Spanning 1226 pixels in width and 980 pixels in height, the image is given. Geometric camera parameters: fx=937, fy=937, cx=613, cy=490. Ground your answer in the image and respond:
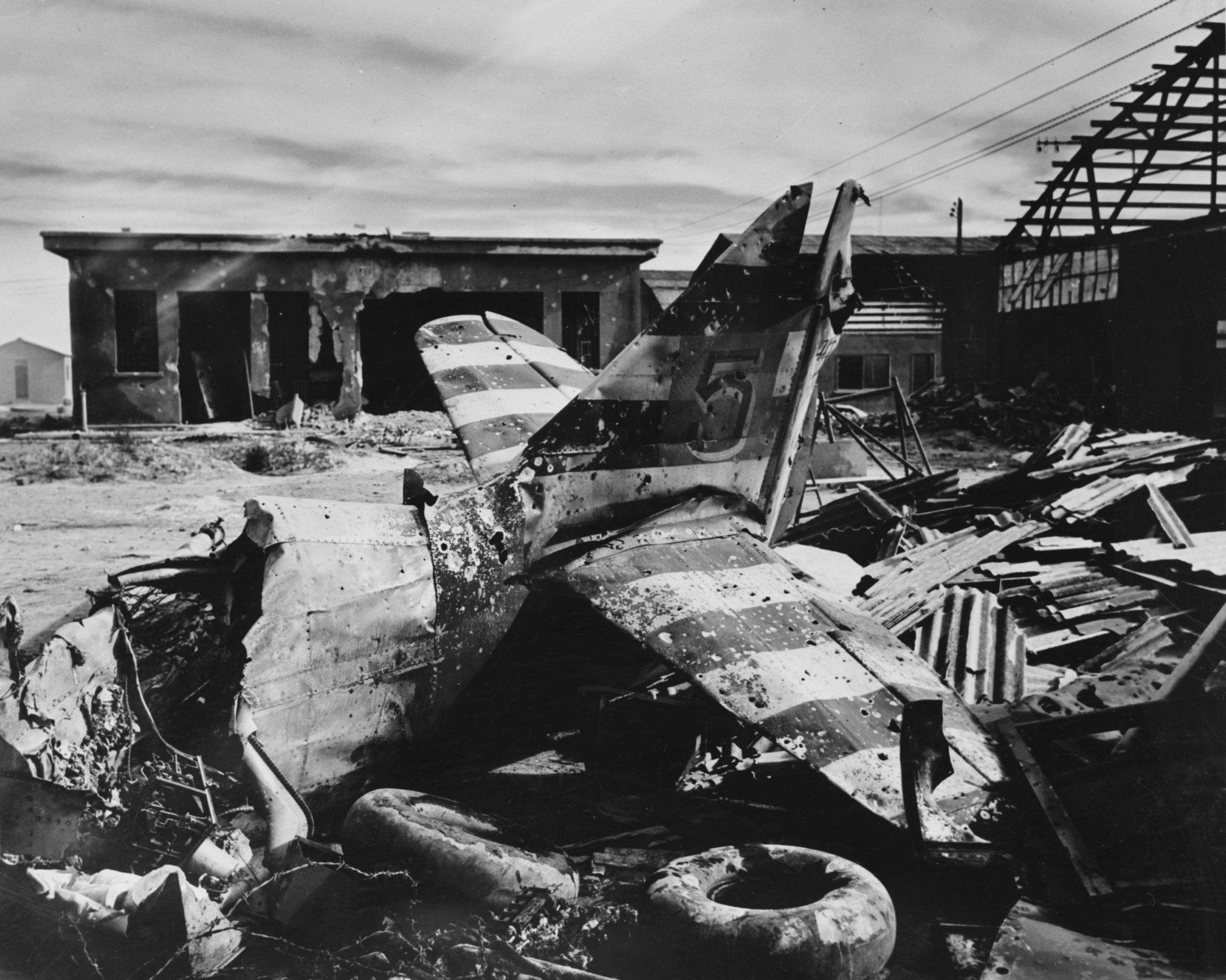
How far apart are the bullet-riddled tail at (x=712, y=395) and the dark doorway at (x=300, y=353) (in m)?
19.3

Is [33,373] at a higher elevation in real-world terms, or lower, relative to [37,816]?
higher

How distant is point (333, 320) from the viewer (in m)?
22.1

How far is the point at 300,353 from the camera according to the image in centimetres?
2366

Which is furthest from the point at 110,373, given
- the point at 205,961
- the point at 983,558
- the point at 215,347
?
the point at 205,961

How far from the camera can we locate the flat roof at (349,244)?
20.7 meters

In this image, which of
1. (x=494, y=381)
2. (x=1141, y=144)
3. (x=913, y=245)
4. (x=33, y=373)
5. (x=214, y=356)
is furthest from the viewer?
(x=33, y=373)

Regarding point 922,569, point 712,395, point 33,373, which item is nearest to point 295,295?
point 922,569

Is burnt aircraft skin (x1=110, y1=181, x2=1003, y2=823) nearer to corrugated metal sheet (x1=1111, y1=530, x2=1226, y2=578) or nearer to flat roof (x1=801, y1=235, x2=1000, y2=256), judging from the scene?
corrugated metal sheet (x1=1111, y1=530, x2=1226, y2=578)

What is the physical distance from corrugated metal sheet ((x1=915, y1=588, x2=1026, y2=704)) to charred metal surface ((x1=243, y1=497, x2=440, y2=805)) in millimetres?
2913

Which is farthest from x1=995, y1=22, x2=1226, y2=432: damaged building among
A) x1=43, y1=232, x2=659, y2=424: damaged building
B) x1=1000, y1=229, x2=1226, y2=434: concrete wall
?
x1=43, y1=232, x2=659, y2=424: damaged building

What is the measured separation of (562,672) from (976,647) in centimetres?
269

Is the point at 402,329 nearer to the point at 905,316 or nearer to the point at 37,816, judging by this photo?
the point at 905,316

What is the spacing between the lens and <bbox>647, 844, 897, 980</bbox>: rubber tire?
2543mm

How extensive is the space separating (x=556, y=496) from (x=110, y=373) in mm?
20633
